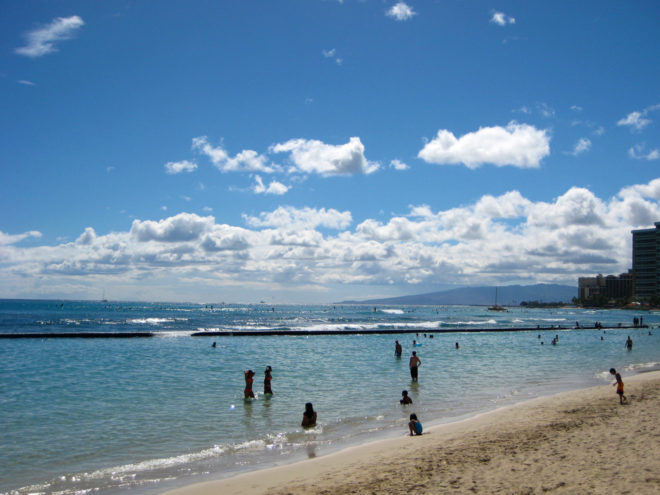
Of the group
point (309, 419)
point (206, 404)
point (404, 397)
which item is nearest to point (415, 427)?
point (309, 419)

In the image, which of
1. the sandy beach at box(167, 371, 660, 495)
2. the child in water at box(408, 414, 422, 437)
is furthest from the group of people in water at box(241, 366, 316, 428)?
the child in water at box(408, 414, 422, 437)

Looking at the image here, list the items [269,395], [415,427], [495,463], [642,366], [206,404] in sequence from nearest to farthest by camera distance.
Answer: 1. [495,463]
2. [415,427]
3. [206,404]
4. [269,395]
5. [642,366]

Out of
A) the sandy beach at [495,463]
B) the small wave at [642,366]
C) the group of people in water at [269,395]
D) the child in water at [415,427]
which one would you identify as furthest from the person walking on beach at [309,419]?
the small wave at [642,366]

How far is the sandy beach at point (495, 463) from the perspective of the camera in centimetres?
871

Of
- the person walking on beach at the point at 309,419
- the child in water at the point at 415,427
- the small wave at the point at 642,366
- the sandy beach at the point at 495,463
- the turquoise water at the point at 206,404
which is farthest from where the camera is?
the small wave at the point at 642,366

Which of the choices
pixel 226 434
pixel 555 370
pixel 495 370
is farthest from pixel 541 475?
pixel 555 370

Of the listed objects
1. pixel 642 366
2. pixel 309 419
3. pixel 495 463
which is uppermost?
pixel 495 463

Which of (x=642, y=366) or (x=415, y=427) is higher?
(x=415, y=427)

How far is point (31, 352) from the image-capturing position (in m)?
39.2

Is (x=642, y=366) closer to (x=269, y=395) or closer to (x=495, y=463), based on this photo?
(x=269, y=395)

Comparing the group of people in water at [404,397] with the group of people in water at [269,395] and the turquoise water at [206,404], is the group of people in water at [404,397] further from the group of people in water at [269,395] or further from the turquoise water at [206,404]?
the turquoise water at [206,404]

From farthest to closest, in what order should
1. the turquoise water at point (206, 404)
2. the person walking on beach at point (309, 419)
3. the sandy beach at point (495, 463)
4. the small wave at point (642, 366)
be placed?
the small wave at point (642, 366) < the person walking on beach at point (309, 419) < the turquoise water at point (206, 404) < the sandy beach at point (495, 463)

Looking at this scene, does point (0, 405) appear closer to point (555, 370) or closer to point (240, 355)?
point (240, 355)

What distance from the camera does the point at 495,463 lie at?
399 inches
